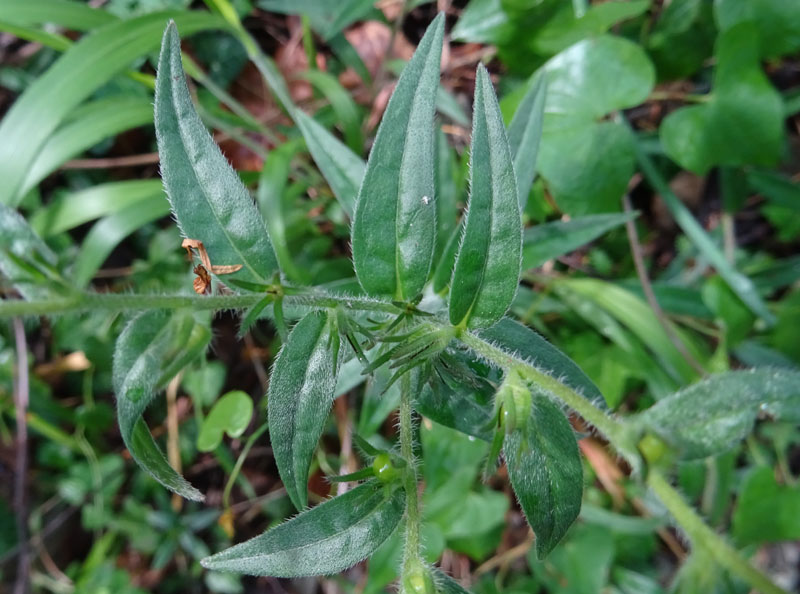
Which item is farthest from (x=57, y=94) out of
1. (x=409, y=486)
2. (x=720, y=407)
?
(x=720, y=407)

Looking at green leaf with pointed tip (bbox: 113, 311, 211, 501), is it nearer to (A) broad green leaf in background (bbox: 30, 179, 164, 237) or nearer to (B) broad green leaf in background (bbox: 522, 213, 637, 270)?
(B) broad green leaf in background (bbox: 522, 213, 637, 270)

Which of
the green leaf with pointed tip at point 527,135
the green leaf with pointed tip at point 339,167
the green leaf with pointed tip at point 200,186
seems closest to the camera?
the green leaf with pointed tip at point 200,186

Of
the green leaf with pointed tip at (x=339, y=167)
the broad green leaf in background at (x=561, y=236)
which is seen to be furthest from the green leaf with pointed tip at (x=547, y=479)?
the green leaf with pointed tip at (x=339, y=167)

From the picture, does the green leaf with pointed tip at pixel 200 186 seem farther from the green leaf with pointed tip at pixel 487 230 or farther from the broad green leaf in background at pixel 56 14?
the broad green leaf in background at pixel 56 14

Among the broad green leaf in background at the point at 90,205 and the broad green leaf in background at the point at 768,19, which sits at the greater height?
the broad green leaf in background at the point at 90,205

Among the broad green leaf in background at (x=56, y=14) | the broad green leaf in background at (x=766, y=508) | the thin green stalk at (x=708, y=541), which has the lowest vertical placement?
the broad green leaf in background at (x=766, y=508)

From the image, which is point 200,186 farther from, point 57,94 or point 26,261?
point 57,94

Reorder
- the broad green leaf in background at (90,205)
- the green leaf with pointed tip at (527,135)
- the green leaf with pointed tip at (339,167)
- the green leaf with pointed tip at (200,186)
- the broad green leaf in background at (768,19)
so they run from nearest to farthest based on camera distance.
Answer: the green leaf with pointed tip at (200,186) → the green leaf with pointed tip at (527,135) → the green leaf with pointed tip at (339,167) → the broad green leaf in background at (768,19) → the broad green leaf in background at (90,205)

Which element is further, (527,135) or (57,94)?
(57,94)
